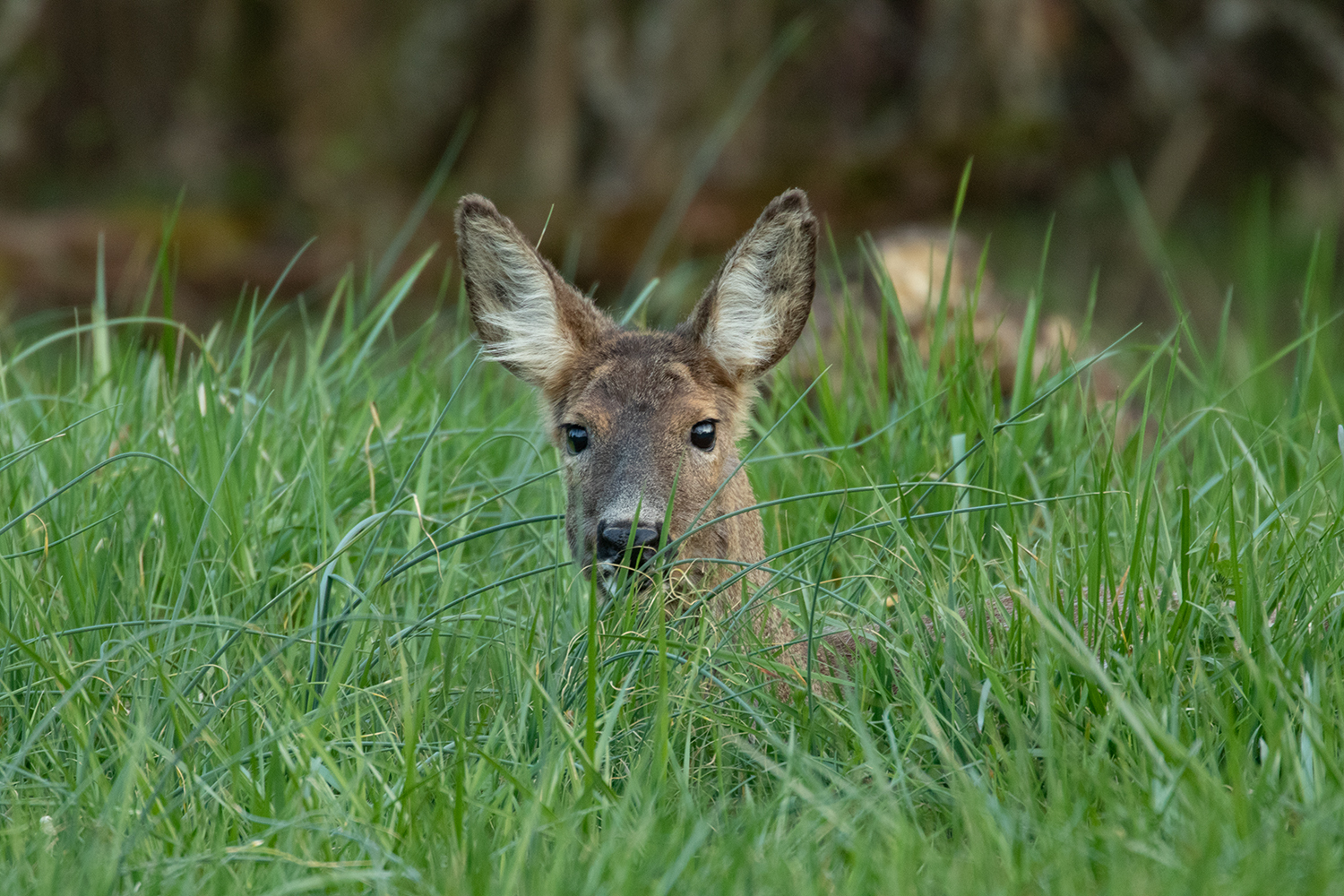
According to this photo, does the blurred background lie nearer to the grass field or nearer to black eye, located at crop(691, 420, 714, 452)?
the grass field

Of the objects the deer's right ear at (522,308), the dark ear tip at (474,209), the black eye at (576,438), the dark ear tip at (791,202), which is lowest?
the black eye at (576,438)

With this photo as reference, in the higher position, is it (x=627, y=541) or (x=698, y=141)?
(x=698, y=141)

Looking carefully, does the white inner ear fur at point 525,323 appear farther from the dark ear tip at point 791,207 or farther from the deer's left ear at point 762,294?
the dark ear tip at point 791,207

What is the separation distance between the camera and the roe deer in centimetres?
367

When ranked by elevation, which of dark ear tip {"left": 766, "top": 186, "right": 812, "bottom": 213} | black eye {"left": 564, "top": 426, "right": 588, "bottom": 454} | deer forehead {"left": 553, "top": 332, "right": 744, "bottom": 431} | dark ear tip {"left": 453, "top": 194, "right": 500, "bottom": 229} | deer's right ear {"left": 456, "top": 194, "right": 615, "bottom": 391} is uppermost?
dark ear tip {"left": 766, "top": 186, "right": 812, "bottom": 213}

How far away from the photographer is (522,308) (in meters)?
4.16

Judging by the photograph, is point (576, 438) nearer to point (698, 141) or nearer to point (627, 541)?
point (627, 541)

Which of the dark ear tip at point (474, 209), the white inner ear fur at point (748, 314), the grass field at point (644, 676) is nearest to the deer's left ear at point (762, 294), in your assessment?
the white inner ear fur at point (748, 314)

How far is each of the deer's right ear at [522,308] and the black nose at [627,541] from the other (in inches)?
30.9

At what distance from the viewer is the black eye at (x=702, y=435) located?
3859 mm

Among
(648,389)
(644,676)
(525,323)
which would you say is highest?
(525,323)

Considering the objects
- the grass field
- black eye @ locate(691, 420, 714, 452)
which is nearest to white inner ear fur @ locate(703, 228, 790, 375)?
black eye @ locate(691, 420, 714, 452)

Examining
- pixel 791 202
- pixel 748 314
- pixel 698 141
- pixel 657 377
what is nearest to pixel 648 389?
pixel 657 377

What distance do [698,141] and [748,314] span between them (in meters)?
7.66
